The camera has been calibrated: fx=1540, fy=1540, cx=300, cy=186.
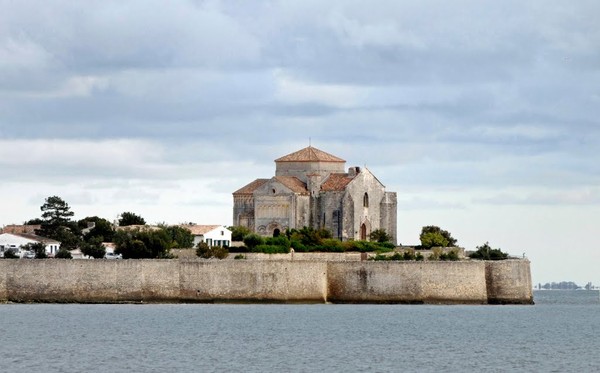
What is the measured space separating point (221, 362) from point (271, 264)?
21473 millimetres

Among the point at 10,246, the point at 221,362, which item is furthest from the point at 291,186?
the point at 221,362

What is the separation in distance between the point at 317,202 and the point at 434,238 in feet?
22.6

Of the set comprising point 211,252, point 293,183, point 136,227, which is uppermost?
point 293,183

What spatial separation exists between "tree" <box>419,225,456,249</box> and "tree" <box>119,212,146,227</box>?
18.4 m

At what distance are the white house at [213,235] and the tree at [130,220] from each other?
908 centimetres

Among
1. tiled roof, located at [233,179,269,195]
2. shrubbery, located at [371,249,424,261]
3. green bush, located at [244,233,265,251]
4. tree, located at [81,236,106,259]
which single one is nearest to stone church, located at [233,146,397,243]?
tiled roof, located at [233,179,269,195]

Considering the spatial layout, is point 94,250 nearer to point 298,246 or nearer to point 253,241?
point 253,241

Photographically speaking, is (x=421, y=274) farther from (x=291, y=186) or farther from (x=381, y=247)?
(x=291, y=186)

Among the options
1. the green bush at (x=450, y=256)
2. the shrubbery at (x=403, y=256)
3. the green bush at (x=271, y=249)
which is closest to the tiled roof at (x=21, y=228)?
the green bush at (x=271, y=249)

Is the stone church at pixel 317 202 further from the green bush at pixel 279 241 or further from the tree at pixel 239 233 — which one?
the green bush at pixel 279 241

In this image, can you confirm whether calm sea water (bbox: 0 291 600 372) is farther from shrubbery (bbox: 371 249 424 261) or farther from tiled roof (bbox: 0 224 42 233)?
tiled roof (bbox: 0 224 42 233)

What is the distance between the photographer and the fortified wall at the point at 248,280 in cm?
6050

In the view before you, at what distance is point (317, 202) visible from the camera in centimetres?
8038

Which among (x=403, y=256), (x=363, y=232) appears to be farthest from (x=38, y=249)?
(x=363, y=232)
